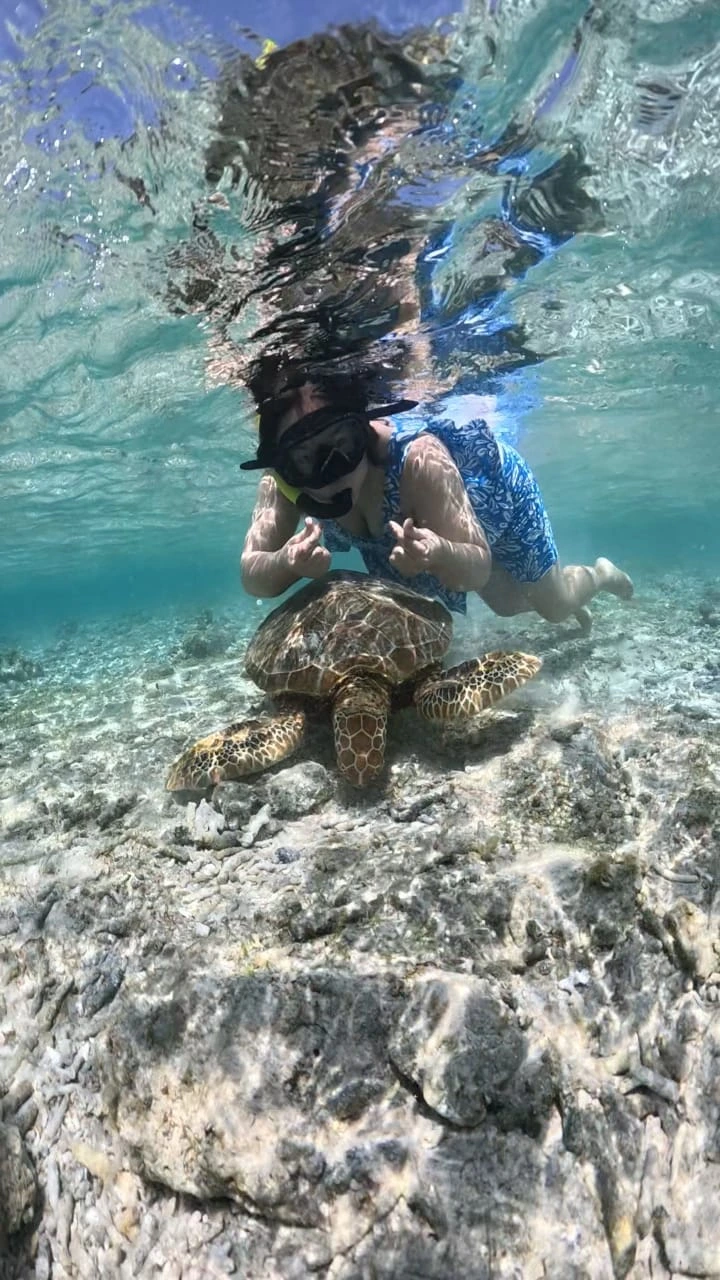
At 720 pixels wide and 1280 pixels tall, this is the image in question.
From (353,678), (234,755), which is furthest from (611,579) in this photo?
(234,755)

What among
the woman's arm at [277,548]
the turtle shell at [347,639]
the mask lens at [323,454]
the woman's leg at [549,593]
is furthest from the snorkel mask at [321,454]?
the woman's leg at [549,593]

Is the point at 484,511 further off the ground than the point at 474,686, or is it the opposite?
the point at 484,511

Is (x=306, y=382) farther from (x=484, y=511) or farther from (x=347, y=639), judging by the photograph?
(x=347, y=639)

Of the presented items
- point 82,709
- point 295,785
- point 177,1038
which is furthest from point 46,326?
point 177,1038

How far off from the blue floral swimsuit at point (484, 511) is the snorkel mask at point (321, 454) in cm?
53

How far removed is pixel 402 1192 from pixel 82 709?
7.54 meters

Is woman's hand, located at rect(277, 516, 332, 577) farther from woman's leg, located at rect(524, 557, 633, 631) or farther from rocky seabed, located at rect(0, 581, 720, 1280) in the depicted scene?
woman's leg, located at rect(524, 557, 633, 631)

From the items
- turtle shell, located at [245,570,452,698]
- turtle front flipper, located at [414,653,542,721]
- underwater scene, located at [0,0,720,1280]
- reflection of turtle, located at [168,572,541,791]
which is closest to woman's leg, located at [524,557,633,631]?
underwater scene, located at [0,0,720,1280]

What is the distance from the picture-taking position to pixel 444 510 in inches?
206

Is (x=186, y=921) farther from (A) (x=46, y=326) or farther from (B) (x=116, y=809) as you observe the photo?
(A) (x=46, y=326)

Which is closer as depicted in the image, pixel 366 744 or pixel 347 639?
pixel 366 744

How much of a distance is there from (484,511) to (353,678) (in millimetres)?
3067

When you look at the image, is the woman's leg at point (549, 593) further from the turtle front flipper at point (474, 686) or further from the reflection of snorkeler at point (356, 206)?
the reflection of snorkeler at point (356, 206)

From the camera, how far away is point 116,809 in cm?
442
